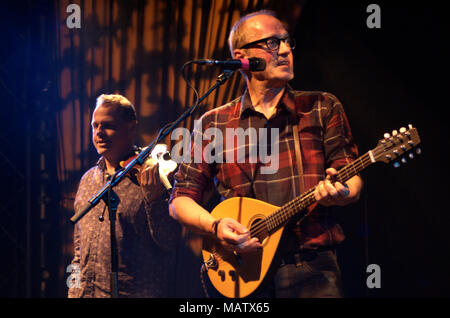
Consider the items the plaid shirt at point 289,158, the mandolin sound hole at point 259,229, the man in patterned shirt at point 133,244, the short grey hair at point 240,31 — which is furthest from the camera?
the man in patterned shirt at point 133,244

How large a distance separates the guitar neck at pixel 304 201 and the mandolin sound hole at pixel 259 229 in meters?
0.03

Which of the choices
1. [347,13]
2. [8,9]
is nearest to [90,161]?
[8,9]

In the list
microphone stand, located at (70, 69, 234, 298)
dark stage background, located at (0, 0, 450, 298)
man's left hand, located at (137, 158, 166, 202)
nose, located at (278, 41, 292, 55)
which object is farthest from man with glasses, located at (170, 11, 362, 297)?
dark stage background, located at (0, 0, 450, 298)

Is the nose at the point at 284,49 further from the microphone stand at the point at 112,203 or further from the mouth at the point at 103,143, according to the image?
the mouth at the point at 103,143

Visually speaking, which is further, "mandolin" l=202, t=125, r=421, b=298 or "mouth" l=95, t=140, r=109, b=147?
"mouth" l=95, t=140, r=109, b=147

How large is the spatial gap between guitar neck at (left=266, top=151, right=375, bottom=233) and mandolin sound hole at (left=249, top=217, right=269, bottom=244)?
0.10ft

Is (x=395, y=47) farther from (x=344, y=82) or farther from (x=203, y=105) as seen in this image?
(x=203, y=105)

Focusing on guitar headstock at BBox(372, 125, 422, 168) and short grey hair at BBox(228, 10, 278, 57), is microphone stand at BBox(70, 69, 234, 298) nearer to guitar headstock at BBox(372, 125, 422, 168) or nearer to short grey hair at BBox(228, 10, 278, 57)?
short grey hair at BBox(228, 10, 278, 57)

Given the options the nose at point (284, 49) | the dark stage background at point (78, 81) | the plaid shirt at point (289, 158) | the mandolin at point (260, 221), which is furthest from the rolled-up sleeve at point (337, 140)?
the dark stage background at point (78, 81)

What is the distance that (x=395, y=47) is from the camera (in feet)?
10.8

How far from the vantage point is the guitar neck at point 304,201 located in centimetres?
213

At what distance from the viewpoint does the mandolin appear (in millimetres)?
2105

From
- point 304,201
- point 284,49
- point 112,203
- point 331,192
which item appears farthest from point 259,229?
point 284,49
